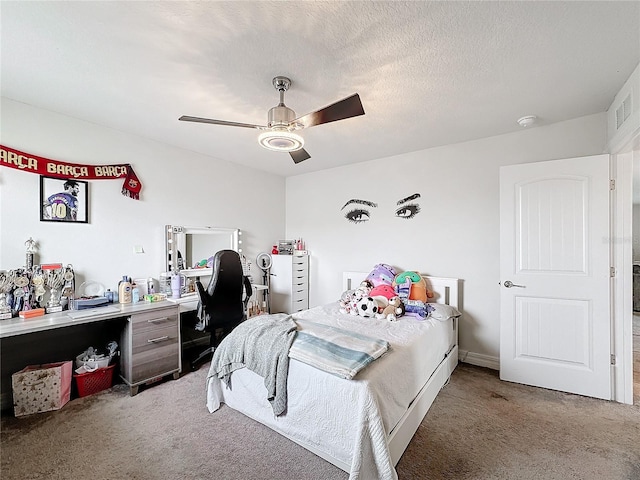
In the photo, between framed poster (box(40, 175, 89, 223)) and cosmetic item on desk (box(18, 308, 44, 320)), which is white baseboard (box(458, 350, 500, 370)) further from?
framed poster (box(40, 175, 89, 223))

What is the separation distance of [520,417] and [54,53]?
4093 mm

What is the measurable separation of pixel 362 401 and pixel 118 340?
2.63m

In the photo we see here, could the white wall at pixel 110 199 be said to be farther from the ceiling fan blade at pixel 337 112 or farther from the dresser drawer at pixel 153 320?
the ceiling fan blade at pixel 337 112

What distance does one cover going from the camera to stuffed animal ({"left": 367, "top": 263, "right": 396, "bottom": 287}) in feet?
11.3

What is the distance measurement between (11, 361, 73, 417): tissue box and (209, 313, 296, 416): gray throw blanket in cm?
125

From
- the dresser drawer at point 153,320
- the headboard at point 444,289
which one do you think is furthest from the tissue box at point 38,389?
the headboard at point 444,289

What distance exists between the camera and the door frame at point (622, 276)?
7.67 ft

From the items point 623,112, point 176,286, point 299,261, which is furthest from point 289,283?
point 623,112

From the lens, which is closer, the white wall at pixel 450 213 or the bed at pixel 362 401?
the bed at pixel 362 401

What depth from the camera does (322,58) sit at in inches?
69.8

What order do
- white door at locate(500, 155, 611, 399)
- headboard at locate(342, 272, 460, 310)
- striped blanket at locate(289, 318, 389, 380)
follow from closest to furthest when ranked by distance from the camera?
striped blanket at locate(289, 318, 389, 380), white door at locate(500, 155, 611, 399), headboard at locate(342, 272, 460, 310)

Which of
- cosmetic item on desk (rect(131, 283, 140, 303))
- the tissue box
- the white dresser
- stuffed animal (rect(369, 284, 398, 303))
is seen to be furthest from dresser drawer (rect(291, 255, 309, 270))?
the tissue box

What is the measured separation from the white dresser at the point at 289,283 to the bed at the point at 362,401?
188 centimetres

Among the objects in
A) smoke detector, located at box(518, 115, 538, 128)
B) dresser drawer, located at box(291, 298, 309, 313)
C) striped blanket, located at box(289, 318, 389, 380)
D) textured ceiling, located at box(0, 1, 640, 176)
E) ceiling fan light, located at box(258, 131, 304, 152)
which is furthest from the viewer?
dresser drawer, located at box(291, 298, 309, 313)
